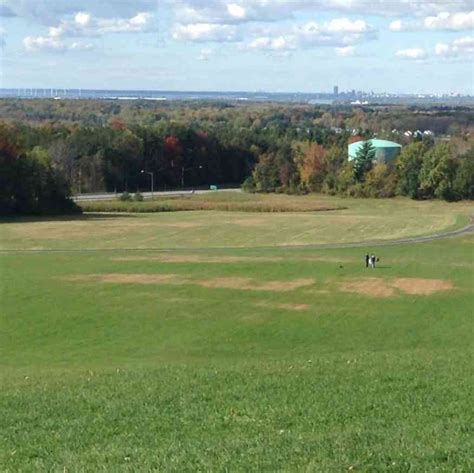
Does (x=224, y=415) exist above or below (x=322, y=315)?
above

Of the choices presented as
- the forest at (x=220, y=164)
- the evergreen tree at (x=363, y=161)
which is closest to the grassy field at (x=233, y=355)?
the forest at (x=220, y=164)

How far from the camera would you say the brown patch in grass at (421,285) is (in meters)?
41.6

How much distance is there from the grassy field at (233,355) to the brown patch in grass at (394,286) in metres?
0.14

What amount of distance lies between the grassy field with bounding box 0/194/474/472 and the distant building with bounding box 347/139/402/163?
2180 inches

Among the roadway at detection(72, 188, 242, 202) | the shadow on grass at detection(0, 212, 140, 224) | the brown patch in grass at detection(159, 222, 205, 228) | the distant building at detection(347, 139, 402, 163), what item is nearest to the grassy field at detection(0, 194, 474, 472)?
the brown patch in grass at detection(159, 222, 205, 228)

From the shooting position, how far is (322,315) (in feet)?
115

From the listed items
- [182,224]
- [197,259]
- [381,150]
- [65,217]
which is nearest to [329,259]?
Answer: [197,259]

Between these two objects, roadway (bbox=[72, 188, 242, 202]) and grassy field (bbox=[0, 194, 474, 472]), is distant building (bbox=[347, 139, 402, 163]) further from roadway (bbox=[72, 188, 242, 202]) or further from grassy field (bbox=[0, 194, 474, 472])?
grassy field (bbox=[0, 194, 474, 472])

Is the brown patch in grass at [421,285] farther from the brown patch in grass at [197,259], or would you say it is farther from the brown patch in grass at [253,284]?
the brown patch in grass at [197,259]

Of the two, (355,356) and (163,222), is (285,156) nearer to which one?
(163,222)

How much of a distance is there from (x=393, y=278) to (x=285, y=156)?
274 feet

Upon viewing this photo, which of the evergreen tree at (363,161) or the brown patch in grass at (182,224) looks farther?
the evergreen tree at (363,161)

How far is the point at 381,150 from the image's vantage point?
129625mm

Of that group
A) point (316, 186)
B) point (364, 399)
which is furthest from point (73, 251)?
point (316, 186)
